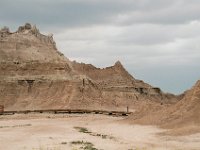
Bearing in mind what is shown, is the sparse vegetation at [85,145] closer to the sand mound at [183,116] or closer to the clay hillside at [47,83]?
the sand mound at [183,116]

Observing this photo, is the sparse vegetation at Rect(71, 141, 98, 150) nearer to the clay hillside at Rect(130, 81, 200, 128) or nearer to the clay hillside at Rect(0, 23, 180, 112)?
the clay hillside at Rect(130, 81, 200, 128)

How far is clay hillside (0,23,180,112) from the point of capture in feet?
338

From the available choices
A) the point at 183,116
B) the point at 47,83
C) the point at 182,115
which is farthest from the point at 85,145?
the point at 47,83

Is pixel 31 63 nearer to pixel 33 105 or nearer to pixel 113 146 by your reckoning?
pixel 33 105

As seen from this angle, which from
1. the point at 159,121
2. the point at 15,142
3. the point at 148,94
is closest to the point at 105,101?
the point at 148,94

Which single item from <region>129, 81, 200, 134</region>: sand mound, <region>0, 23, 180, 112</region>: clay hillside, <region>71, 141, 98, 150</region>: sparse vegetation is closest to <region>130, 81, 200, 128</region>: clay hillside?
<region>129, 81, 200, 134</region>: sand mound

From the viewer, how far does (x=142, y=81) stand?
147375 mm

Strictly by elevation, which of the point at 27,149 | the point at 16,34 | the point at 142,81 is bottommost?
the point at 27,149

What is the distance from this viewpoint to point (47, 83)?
10881 cm

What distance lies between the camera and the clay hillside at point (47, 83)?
103 metres

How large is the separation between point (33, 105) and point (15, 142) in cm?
6784

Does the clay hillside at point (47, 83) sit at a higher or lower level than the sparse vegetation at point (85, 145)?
higher

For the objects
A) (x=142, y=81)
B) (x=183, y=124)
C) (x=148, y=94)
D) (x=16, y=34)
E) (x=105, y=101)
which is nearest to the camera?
(x=183, y=124)

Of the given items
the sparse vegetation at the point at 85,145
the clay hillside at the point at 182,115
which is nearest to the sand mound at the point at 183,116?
the clay hillside at the point at 182,115
